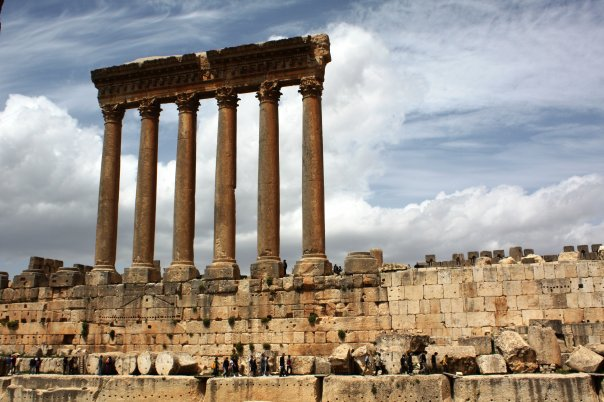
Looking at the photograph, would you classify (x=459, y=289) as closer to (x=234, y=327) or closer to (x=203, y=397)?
(x=234, y=327)

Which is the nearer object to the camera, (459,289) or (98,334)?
(459,289)

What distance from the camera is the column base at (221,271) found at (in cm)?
2497

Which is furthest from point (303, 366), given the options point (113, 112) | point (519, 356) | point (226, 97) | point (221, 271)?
point (113, 112)

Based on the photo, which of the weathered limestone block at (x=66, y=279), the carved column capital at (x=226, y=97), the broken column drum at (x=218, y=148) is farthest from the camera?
the weathered limestone block at (x=66, y=279)

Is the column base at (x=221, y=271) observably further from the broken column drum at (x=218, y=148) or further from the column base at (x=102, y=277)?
the column base at (x=102, y=277)

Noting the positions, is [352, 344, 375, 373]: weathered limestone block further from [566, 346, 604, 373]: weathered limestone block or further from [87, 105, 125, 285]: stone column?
[87, 105, 125, 285]: stone column

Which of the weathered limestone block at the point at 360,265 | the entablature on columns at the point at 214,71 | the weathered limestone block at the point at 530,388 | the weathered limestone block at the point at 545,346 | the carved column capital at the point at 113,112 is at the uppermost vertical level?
the entablature on columns at the point at 214,71

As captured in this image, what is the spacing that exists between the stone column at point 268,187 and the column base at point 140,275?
4.79 m

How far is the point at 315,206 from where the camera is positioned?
24.6 m

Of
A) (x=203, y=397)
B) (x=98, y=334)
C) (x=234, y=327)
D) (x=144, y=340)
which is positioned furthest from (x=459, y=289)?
(x=98, y=334)

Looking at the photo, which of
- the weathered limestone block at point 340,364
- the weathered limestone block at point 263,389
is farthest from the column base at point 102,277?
the weathered limestone block at point 340,364

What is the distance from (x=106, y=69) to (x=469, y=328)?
20246mm

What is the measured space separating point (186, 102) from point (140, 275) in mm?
8130

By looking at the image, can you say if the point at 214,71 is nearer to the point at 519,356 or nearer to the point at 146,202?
the point at 146,202
